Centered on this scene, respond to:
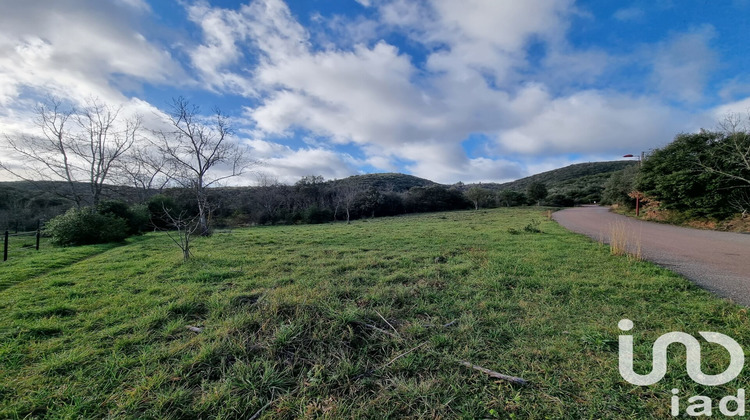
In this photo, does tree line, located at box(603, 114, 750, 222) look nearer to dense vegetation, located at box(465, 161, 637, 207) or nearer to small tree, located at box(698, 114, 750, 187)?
small tree, located at box(698, 114, 750, 187)

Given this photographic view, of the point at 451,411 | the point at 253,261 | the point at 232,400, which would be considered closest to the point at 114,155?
the point at 253,261

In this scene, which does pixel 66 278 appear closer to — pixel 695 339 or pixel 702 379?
pixel 702 379

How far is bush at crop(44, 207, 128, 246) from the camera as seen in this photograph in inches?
463

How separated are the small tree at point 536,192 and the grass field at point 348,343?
45.4m

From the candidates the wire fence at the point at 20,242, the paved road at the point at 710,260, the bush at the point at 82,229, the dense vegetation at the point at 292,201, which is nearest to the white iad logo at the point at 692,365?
the paved road at the point at 710,260

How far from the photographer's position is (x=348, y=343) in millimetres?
2848

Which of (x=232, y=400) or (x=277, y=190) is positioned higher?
(x=277, y=190)

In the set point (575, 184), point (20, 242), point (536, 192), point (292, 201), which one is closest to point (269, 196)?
point (292, 201)

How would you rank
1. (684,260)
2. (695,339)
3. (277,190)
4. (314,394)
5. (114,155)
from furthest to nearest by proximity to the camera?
(277,190)
(114,155)
(684,260)
(695,339)
(314,394)

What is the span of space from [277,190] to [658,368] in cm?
4212

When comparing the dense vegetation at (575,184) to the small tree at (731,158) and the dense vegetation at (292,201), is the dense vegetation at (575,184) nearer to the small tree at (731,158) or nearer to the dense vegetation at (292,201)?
the dense vegetation at (292,201)

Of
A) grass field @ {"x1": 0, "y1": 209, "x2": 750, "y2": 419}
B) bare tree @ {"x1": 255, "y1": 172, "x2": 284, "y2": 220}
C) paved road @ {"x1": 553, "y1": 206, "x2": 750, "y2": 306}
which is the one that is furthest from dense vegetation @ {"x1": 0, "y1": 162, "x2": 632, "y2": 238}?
paved road @ {"x1": 553, "y1": 206, "x2": 750, "y2": 306}

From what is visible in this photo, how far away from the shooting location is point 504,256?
688 cm

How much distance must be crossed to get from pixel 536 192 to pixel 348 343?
51062mm
